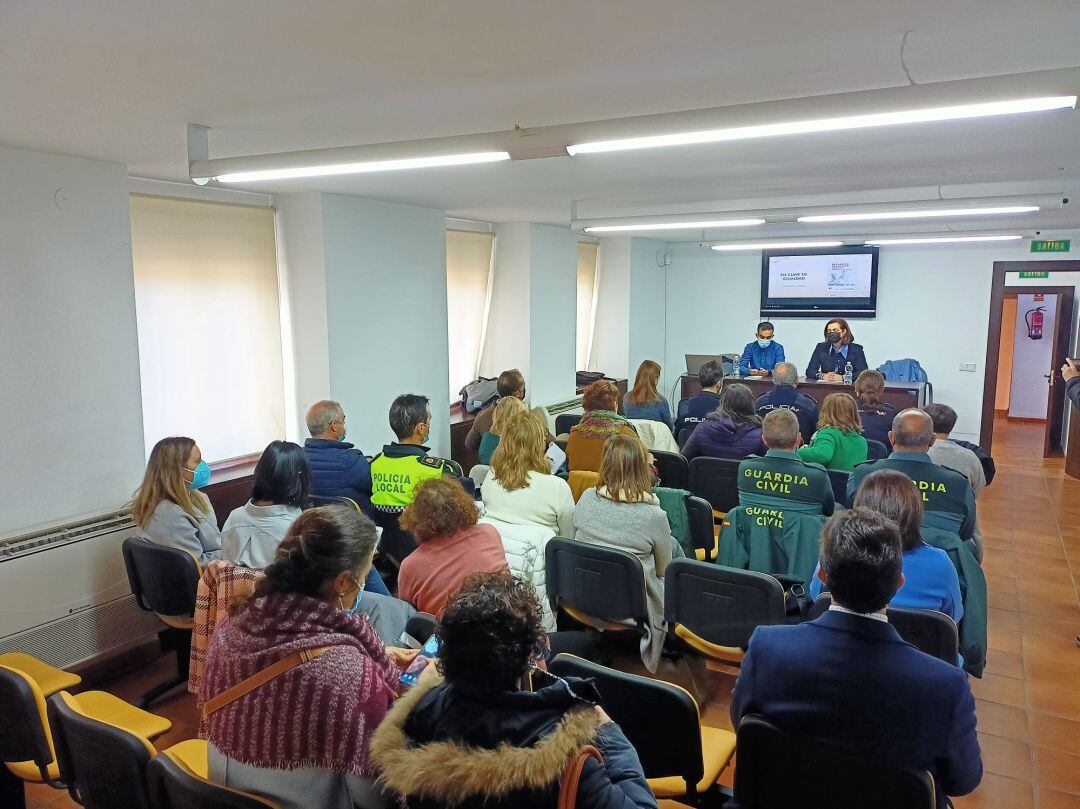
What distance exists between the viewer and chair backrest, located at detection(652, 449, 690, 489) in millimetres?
4980

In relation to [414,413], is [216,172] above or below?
above

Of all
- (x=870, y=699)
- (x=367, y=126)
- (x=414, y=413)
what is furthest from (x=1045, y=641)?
(x=367, y=126)

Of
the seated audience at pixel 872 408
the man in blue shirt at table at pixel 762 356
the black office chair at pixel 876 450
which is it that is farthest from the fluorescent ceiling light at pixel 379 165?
the man in blue shirt at table at pixel 762 356

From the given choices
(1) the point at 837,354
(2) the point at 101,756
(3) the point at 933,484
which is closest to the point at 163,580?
(2) the point at 101,756

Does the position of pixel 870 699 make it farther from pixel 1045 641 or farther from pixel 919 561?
pixel 1045 641

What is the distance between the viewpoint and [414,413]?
392 cm

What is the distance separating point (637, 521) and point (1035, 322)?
11416 millimetres

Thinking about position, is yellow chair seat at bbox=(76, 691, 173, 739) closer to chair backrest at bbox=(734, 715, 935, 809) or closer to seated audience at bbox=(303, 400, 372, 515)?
seated audience at bbox=(303, 400, 372, 515)

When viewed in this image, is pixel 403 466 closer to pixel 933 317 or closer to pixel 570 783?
pixel 570 783

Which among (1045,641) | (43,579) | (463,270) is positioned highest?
(463,270)

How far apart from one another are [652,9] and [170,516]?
3.01 meters

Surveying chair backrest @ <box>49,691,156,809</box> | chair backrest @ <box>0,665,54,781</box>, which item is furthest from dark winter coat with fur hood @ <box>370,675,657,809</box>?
chair backrest @ <box>0,665,54,781</box>

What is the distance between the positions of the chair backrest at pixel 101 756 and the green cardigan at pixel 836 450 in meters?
3.92

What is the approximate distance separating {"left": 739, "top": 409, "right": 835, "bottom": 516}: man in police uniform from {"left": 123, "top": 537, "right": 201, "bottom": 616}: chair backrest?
8.77ft
